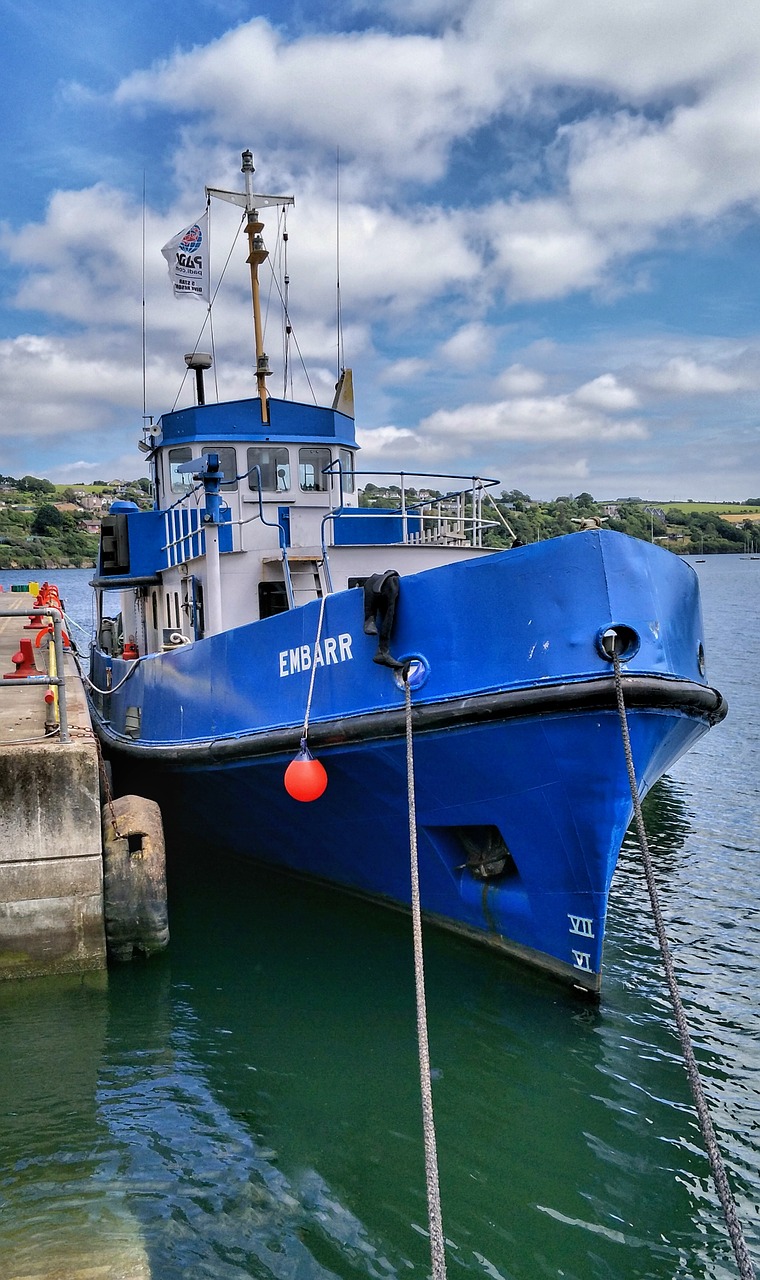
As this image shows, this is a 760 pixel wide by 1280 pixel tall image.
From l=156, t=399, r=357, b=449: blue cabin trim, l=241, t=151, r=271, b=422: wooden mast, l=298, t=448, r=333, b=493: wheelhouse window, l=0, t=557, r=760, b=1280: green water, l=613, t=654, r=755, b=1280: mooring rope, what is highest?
l=241, t=151, r=271, b=422: wooden mast

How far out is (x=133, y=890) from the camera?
248 inches

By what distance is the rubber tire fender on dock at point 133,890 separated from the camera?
248 inches

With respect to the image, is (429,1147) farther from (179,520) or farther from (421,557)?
(179,520)

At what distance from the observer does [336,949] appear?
267 inches

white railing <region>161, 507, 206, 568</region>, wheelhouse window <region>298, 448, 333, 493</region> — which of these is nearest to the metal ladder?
white railing <region>161, 507, 206, 568</region>

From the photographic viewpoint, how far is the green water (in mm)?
3844

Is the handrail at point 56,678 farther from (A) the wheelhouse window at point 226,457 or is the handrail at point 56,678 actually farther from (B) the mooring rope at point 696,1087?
(B) the mooring rope at point 696,1087

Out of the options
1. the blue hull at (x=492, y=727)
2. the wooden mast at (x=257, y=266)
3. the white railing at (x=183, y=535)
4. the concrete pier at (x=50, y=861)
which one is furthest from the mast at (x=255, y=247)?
the concrete pier at (x=50, y=861)

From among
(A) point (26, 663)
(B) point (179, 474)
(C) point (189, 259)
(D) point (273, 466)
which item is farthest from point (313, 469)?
(A) point (26, 663)

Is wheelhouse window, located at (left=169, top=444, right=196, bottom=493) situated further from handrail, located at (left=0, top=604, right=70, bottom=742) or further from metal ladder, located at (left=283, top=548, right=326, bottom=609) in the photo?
handrail, located at (left=0, top=604, right=70, bottom=742)

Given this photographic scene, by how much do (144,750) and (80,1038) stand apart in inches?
130

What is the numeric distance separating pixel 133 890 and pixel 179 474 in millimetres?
4938

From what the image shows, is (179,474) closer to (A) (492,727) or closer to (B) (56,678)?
(B) (56,678)

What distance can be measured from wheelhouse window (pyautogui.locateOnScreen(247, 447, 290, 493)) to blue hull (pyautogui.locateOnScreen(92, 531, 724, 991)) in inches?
109
